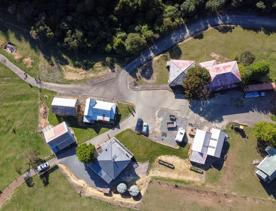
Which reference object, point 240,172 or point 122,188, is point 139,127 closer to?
point 122,188

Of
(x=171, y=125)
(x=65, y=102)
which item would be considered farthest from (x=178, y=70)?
(x=65, y=102)

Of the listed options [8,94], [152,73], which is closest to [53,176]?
[8,94]

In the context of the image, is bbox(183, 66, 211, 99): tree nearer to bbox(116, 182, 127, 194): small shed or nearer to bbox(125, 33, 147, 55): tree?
bbox(125, 33, 147, 55): tree

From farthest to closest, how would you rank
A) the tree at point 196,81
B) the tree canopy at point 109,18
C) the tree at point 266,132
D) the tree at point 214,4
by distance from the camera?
the tree canopy at point 109,18
the tree at point 214,4
the tree at point 196,81
the tree at point 266,132

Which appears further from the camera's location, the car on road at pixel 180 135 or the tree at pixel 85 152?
the car on road at pixel 180 135

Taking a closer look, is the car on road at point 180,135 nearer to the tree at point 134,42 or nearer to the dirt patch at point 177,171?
the dirt patch at point 177,171

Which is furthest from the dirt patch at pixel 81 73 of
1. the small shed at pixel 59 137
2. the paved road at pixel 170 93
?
the small shed at pixel 59 137

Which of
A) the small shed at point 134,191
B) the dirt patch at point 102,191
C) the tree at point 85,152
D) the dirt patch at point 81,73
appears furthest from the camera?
the dirt patch at point 81,73
